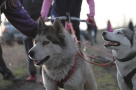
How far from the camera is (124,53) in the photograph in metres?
3.81

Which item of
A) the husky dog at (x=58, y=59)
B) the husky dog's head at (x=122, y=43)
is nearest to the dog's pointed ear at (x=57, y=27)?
the husky dog at (x=58, y=59)

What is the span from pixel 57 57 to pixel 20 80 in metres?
2.53

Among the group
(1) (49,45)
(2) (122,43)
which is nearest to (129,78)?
(2) (122,43)

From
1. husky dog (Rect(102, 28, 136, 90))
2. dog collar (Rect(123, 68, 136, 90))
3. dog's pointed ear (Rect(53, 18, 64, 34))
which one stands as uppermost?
dog's pointed ear (Rect(53, 18, 64, 34))

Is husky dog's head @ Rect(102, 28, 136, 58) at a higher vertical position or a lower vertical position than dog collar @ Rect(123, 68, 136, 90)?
higher

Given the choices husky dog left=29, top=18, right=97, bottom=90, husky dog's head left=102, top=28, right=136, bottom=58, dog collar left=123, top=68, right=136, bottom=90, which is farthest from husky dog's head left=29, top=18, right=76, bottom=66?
dog collar left=123, top=68, right=136, bottom=90

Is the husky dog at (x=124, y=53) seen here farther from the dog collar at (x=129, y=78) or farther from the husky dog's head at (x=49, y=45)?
the husky dog's head at (x=49, y=45)

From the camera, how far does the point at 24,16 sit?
150 inches

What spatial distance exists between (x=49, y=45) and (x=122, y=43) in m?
1.08

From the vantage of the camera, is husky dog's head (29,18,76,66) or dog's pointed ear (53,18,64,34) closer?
husky dog's head (29,18,76,66)

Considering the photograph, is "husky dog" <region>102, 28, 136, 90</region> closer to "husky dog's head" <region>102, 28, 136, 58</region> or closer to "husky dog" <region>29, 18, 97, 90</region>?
"husky dog's head" <region>102, 28, 136, 58</region>

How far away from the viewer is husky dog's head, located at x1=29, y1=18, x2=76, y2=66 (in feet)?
11.1

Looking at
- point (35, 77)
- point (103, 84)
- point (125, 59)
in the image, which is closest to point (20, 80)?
point (35, 77)

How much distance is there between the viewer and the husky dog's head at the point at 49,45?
3383mm
